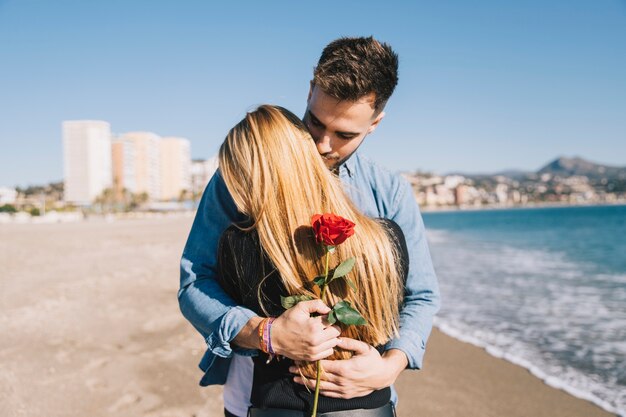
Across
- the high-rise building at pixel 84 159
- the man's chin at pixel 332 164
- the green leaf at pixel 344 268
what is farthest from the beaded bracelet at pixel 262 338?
the high-rise building at pixel 84 159

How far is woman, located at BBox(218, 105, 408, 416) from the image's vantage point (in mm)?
1312

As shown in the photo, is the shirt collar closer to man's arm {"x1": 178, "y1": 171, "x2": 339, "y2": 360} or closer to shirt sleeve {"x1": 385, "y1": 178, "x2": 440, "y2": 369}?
shirt sleeve {"x1": 385, "y1": 178, "x2": 440, "y2": 369}

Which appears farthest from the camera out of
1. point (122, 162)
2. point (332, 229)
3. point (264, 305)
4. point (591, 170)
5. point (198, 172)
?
point (591, 170)

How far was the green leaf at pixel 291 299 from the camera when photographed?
128 centimetres

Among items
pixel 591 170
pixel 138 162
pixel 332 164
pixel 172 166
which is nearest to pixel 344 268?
pixel 332 164

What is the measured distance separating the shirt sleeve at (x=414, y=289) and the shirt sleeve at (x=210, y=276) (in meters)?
0.52

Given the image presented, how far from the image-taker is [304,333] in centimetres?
124

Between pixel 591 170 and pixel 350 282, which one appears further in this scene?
pixel 591 170

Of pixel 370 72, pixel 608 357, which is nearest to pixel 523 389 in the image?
pixel 608 357

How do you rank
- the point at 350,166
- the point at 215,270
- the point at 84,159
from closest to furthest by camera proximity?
the point at 215,270, the point at 350,166, the point at 84,159

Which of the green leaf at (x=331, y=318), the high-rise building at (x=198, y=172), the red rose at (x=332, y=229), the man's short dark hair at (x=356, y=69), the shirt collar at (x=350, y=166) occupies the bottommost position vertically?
the high-rise building at (x=198, y=172)

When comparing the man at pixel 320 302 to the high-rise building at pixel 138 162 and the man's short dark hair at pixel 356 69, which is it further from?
the high-rise building at pixel 138 162

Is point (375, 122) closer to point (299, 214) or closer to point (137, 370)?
point (299, 214)

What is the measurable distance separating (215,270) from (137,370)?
374 cm
